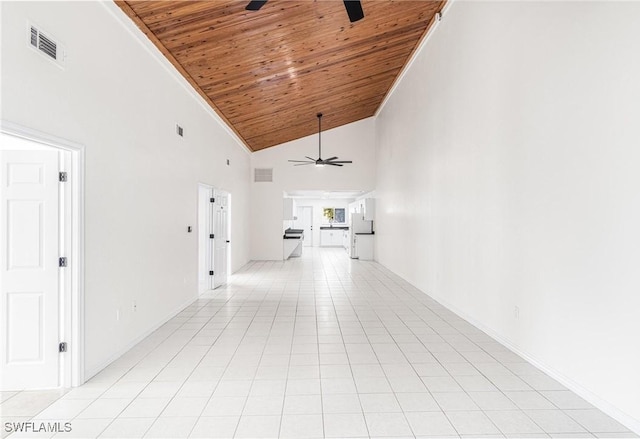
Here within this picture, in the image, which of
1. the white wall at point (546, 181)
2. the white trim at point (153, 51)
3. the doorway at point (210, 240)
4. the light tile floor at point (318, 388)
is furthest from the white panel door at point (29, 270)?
the white wall at point (546, 181)

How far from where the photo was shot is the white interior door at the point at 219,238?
6.52 meters

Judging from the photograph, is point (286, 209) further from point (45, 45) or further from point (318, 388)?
point (45, 45)

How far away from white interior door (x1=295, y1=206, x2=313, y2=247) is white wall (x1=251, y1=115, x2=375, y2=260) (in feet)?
19.5

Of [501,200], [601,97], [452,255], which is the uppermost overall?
[601,97]

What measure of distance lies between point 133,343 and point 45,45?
2.73 meters

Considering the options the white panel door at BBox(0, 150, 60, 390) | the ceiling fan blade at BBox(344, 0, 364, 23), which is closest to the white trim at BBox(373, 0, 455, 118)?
the ceiling fan blade at BBox(344, 0, 364, 23)

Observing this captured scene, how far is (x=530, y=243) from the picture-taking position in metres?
3.17

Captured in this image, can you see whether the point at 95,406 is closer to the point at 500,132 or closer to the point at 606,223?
the point at 606,223

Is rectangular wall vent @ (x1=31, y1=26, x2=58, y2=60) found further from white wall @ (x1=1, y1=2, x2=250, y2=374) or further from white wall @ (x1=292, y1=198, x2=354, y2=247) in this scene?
A: white wall @ (x1=292, y1=198, x2=354, y2=247)

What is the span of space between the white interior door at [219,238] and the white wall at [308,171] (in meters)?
3.27

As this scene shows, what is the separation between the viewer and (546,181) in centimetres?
295

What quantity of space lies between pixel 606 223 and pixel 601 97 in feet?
2.83

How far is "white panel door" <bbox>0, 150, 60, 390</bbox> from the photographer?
2623 millimetres

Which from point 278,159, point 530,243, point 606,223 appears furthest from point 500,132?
point 278,159
